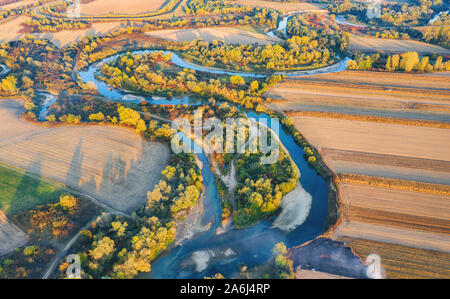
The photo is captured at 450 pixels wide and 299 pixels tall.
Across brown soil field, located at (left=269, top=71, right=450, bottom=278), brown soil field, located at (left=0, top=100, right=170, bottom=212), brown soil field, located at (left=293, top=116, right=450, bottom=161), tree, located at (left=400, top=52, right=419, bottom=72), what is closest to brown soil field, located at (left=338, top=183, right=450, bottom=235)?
brown soil field, located at (left=269, top=71, right=450, bottom=278)

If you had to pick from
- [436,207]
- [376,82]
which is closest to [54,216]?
[436,207]

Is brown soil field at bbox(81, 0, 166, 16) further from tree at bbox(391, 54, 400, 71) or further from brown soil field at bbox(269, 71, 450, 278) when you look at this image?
tree at bbox(391, 54, 400, 71)

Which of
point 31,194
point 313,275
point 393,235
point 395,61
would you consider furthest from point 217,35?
point 313,275

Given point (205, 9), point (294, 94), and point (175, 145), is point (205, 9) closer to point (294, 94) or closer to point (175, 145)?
point (294, 94)

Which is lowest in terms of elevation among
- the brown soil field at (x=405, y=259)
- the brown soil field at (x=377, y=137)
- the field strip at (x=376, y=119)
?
the brown soil field at (x=405, y=259)

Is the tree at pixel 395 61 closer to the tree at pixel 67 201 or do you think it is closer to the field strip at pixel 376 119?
the field strip at pixel 376 119

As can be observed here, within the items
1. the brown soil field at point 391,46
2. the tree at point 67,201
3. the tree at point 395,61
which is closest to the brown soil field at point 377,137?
the tree at point 395,61
